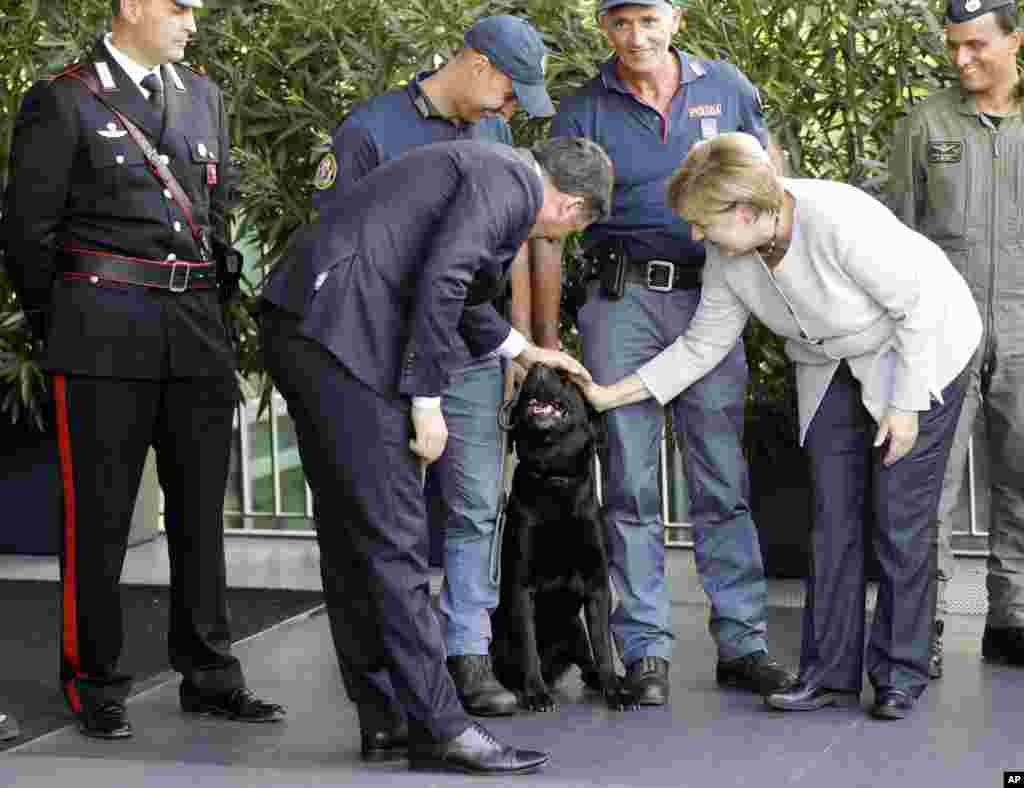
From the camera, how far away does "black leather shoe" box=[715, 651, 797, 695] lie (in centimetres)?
410

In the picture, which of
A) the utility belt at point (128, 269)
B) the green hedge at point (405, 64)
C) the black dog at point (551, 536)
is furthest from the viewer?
the green hedge at point (405, 64)

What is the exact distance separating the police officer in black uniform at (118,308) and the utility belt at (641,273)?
89 centimetres

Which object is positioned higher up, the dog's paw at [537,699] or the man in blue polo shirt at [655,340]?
the man in blue polo shirt at [655,340]

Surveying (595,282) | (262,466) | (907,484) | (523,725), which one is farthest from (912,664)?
(262,466)

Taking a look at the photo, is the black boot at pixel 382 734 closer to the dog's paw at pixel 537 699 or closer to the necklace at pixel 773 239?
the dog's paw at pixel 537 699

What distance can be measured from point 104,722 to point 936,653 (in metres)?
1.89

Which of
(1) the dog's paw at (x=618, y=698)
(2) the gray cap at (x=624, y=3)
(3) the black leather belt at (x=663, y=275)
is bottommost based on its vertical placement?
(1) the dog's paw at (x=618, y=698)

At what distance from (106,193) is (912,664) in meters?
2.00

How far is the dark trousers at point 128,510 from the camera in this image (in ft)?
12.9

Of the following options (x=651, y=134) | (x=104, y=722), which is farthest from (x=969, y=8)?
(x=104, y=722)

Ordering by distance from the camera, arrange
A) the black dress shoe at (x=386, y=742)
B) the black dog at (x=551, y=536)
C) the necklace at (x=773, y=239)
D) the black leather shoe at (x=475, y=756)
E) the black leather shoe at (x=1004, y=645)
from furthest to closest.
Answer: the black leather shoe at (x=1004, y=645) → the black dog at (x=551, y=536) → the necklace at (x=773, y=239) → the black dress shoe at (x=386, y=742) → the black leather shoe at (x=475, y=756)

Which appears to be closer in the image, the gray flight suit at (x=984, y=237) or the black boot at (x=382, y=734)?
the black boot at (x=382, y=734)

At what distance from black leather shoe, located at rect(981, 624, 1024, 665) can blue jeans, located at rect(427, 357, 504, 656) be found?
1.20m

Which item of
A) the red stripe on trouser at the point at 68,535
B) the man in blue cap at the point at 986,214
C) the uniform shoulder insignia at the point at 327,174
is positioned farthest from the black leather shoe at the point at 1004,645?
the red stripe on trouser at the point at 68,535
